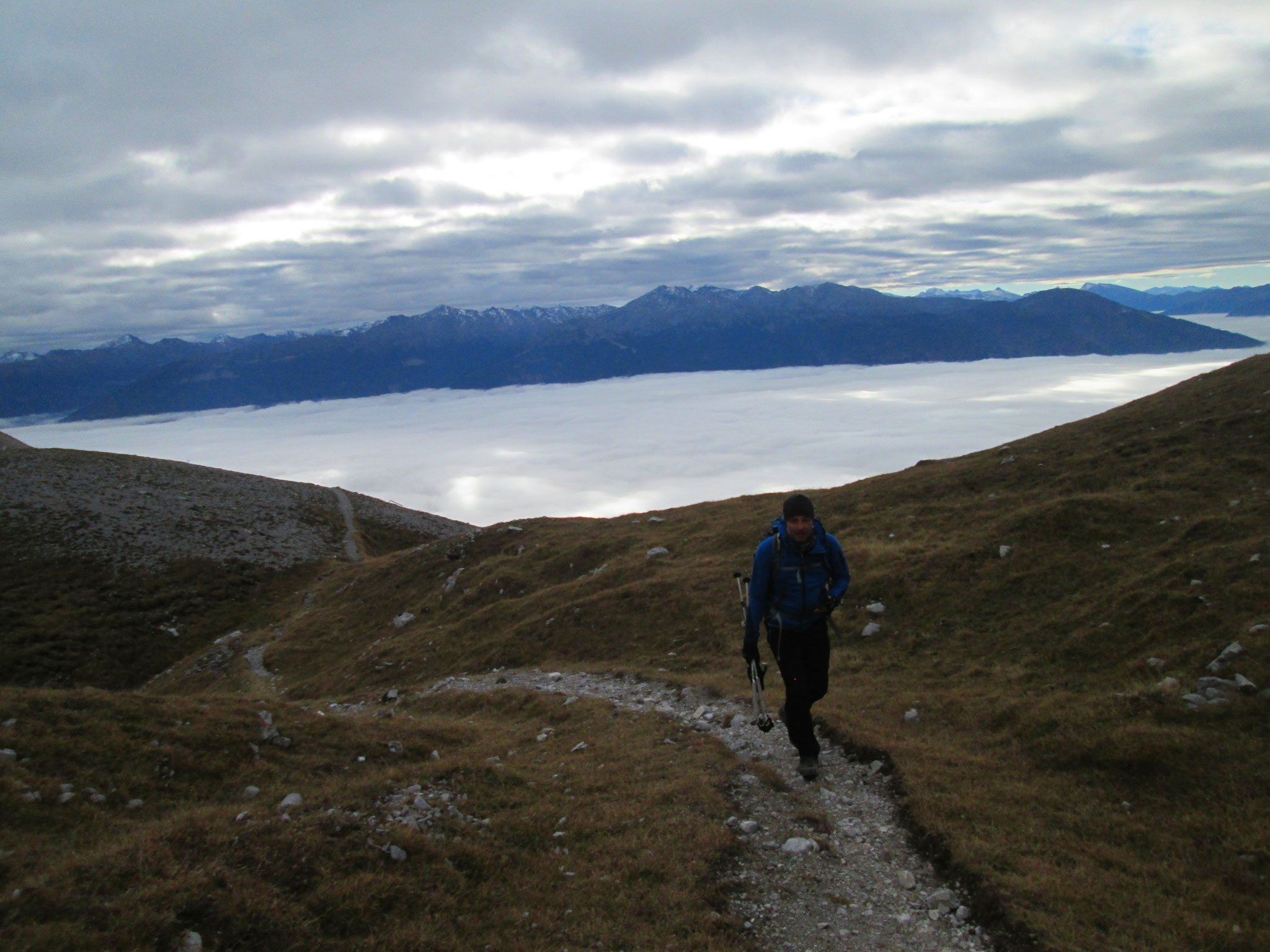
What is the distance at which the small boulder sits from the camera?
851cm

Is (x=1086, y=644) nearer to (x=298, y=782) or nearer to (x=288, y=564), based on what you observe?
(x=298, y=782)

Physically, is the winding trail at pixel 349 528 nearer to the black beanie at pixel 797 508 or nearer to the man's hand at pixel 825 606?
the man's hand at pixel 825 606

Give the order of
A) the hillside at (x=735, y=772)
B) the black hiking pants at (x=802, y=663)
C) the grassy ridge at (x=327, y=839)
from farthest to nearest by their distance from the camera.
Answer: the black hiking pants at (x=802, y=663), the hillside at (x=735, y=772), the grassy ridge at (x=327, y=839)

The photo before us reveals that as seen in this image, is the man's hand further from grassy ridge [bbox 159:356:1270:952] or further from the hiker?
grassy ridge [bbox 159:356:1270:952]

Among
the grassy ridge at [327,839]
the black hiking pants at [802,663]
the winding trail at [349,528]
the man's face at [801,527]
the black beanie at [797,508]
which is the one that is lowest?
the winding trail at [349,528]

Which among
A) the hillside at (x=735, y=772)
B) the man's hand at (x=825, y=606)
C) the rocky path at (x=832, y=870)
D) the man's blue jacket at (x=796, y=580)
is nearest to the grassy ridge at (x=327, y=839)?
the hillside at (x=735, y=772)

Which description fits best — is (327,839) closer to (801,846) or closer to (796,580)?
(801,846)

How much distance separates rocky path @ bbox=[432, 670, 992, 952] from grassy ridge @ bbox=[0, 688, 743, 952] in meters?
0.47

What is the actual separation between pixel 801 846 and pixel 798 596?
3.28 meters

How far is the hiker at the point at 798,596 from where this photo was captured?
974 centimetres

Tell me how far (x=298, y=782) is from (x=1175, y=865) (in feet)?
37.9

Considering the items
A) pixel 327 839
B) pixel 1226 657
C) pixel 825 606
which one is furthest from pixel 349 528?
pixel 1226 657

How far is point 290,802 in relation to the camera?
8.70 m

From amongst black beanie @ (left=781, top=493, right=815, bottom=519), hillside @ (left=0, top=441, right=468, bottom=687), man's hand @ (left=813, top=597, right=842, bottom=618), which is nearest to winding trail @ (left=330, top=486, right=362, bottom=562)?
hillside @ (left=0, top=441, right=468, bottom=687)
